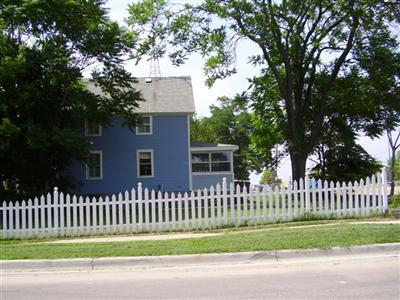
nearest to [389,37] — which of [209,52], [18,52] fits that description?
[209,52]

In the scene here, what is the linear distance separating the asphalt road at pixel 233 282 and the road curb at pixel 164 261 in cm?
25

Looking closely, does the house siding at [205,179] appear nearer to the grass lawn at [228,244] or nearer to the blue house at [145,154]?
the blue house at [145,154]

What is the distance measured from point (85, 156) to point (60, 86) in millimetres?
3670

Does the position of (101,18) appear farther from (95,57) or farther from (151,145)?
(151,145)

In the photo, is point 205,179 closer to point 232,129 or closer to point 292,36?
point 292,36

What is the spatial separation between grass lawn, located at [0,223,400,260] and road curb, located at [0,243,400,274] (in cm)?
20

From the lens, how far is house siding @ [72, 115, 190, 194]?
30.8 metres

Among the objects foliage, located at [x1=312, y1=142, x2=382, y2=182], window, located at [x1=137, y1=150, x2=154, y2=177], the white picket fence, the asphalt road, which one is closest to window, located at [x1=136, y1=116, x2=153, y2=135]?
window, located at [x1=137, y1=150, x2=154, y2=177]

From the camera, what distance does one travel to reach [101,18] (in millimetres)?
26781

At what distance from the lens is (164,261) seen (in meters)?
9.32

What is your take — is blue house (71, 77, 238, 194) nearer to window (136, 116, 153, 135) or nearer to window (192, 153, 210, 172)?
window (136, 116, 153, 135)

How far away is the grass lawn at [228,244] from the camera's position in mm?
9758

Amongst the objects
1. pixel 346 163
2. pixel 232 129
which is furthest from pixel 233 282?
pixel 232 129

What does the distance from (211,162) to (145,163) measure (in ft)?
15.4
